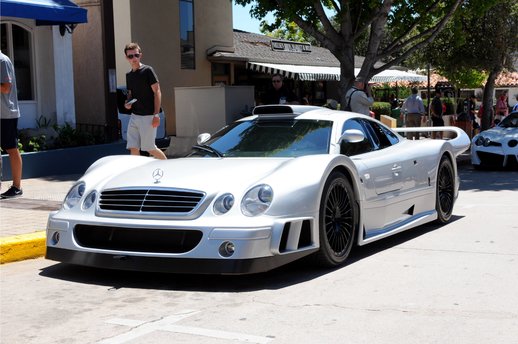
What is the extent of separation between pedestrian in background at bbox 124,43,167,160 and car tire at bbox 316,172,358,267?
352 centimetres

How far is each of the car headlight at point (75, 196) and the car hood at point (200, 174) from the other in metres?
0.19

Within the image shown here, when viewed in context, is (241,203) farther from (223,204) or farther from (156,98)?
(156,98)

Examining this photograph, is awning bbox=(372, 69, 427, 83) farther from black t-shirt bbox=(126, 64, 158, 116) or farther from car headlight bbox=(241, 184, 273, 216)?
car headlight bbox=(241, 184, 273, 216)

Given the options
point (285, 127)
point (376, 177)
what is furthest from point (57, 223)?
point (376, 177)

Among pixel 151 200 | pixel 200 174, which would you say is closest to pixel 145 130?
pixel 200 174

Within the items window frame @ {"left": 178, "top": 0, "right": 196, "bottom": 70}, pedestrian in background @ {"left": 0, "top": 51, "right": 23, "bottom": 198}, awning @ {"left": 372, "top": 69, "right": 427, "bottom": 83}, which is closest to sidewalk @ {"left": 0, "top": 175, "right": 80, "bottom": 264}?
pedestrian in background @ {"left": 0, "top": 51, "right": 23, "bottom": 198}

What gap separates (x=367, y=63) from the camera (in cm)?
1711

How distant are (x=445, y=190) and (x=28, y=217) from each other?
14.7 feet

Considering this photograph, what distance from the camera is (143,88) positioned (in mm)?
8852

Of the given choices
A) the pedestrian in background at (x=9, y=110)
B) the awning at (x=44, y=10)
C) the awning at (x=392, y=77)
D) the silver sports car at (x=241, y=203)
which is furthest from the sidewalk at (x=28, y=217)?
the awning at (x=392, y=77)

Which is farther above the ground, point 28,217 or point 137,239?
point 137,239

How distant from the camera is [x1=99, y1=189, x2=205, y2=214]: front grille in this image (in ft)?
17.0

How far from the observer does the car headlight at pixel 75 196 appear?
5646 millimetres

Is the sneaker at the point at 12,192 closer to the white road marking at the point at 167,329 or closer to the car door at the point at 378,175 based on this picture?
the car door at the point at 378,175
